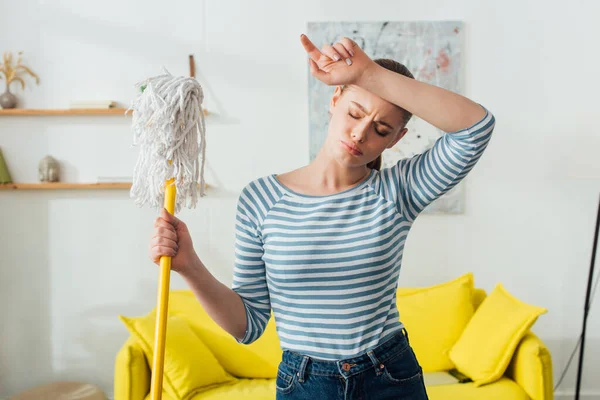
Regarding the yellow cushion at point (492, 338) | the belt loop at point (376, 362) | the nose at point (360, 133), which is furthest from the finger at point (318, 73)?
the yellow cushion at point (492, 338)

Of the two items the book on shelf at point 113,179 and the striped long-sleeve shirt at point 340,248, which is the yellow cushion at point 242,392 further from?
the striped long-sleeve shirt at point 340,248

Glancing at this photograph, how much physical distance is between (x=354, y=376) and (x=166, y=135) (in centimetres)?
52

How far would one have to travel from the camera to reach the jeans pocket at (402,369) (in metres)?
1.06

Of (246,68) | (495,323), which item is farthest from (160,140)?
(246,68)

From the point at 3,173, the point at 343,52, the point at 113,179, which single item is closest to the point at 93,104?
the point at 113,179

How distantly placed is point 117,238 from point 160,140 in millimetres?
2399

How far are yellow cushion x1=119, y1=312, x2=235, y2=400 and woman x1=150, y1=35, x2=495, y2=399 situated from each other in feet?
5.00

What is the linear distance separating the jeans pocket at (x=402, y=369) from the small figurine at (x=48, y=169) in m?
2.62

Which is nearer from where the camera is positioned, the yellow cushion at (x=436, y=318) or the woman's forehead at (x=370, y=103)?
the woman's forehead at (x=370, y=103)

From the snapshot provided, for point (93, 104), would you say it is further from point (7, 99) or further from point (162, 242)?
point (162, 242)

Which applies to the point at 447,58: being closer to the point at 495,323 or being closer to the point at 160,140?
the point at 495,323

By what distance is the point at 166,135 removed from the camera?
1.06 metres

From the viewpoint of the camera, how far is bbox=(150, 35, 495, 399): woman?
3.27 feet

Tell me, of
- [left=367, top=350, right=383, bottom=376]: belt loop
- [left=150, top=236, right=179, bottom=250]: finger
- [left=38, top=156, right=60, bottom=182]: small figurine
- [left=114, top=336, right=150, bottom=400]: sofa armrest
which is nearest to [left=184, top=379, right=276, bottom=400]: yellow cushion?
[left=114, top=336, right=150, bottom=400]: sofa armrest
